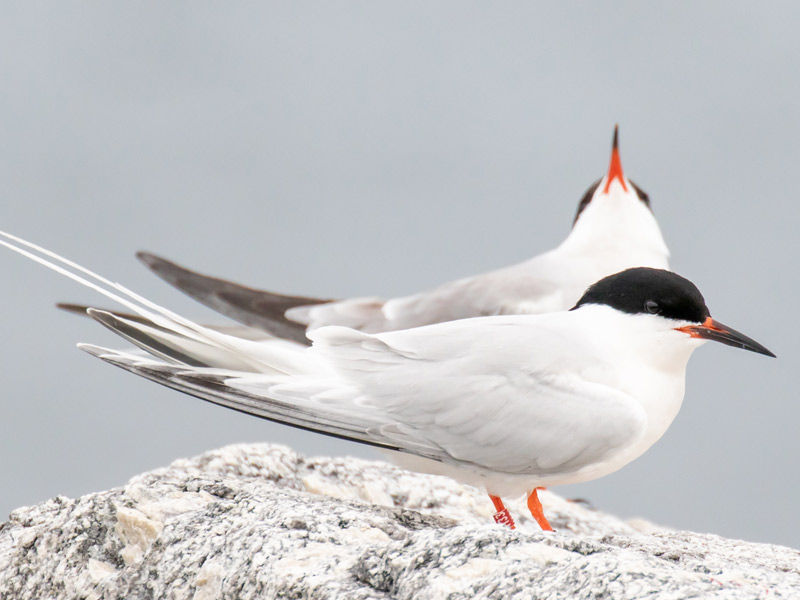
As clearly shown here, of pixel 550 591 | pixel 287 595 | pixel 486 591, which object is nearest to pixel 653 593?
pixel 550 591

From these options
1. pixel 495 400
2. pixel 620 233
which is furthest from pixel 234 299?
pixel 495 400

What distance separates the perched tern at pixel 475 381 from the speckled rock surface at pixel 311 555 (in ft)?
0.98

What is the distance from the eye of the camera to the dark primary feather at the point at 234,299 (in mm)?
5992

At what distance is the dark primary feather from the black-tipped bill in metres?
2.71

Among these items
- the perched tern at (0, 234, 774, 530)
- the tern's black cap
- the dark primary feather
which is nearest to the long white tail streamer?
the perched tern at (0, 234, 774, 530)

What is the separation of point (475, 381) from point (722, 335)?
91 cm

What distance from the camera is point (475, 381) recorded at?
3.51 meters

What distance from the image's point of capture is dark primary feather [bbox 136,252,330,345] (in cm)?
599

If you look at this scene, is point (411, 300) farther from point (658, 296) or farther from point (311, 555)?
point (311, 555)

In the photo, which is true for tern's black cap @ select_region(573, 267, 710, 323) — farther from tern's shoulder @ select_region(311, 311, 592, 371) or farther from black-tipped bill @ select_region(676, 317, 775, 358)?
tern's shoulder @ select_region(311, 311, 592, 371)

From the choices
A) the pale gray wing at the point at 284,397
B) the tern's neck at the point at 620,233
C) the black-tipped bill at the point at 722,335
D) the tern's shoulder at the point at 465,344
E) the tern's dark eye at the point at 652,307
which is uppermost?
the tern's neck at the point at 620,233

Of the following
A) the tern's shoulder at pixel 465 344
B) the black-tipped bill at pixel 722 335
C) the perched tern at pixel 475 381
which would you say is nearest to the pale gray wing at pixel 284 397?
the perched tern at pixel 475 381

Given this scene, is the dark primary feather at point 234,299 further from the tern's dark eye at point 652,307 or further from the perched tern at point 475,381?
the tern's dark eye at point 652,307

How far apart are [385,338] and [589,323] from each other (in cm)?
74
